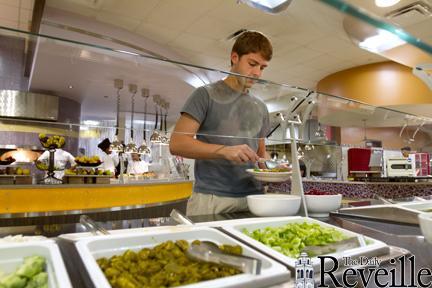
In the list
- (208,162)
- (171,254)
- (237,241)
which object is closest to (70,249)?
(171,254)

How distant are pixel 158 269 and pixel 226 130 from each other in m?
0.90

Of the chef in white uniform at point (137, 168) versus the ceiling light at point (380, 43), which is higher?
the ceiling light at point (380, 43)

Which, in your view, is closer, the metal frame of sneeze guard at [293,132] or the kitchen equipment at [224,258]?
the kitchen equipment at [224,258]

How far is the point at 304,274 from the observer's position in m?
0.59

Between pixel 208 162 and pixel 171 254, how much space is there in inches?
31.9

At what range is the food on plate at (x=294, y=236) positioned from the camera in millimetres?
→ 773

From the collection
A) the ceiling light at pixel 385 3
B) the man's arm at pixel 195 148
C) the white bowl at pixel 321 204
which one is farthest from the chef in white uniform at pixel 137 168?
the white bowl at pixel 321 204

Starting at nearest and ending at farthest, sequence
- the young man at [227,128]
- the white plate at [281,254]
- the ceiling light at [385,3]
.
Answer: the white plate at [281,254] < the young man at [227,128] < the ceiling light at [385,3]

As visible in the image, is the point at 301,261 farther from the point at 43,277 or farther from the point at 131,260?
the point at 43,277

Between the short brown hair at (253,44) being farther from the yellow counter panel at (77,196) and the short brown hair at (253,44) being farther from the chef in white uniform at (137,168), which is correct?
the chef in white uniform at (137,168)

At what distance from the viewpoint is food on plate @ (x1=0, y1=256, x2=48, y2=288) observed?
0.55 metres

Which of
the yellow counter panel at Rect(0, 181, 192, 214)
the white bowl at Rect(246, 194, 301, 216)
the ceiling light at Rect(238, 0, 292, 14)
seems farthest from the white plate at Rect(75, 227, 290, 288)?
the yellow counter panel at Rect(0, 181, 192, 214)

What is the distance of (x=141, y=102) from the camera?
100 centimetres

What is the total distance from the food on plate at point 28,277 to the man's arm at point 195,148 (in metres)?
0.67
